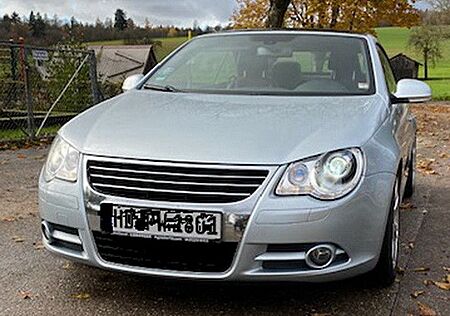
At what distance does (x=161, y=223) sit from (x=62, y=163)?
69cm

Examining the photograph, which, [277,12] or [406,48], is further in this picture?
[406,48]

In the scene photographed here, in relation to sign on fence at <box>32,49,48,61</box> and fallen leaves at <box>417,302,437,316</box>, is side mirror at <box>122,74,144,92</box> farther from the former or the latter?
sign on fence at <box>32,49,48,61</box>

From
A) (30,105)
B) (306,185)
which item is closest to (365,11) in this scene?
(30,105)

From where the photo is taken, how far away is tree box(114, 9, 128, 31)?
47.0 meters

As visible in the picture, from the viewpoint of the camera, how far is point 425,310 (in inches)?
129

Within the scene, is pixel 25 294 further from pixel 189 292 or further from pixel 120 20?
pixel 120 20

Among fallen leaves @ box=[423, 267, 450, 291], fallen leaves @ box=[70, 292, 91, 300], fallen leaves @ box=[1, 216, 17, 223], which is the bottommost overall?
fallen leaves @ box=[1, 216, 17, 223]

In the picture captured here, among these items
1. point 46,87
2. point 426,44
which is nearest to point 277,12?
point 46,87

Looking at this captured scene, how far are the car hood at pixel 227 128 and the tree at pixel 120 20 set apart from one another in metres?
44.1

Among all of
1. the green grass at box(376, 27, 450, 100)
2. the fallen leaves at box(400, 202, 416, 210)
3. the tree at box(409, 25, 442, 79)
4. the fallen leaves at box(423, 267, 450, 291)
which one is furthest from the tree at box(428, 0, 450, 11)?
the fallen leaves at box(423, 267, 450, 291)

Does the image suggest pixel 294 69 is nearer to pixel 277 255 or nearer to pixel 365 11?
pixel 277 255

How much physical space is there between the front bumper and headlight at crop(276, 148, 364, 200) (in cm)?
4

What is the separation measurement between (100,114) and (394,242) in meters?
1.87

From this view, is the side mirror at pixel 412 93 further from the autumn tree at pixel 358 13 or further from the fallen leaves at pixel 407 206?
the autumn tree at pixel 358 13
